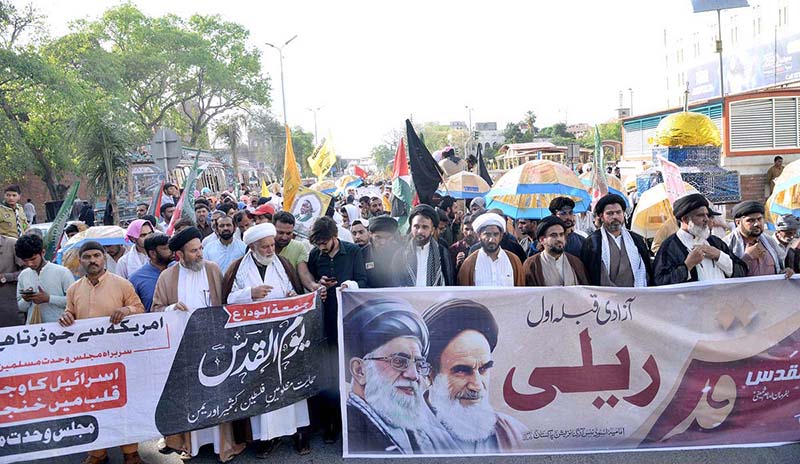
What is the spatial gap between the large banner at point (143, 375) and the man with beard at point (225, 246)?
6.60 feet

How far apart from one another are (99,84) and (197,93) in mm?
13897

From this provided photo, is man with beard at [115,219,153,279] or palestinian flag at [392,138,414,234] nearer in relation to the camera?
man with beard at [115,219,153,279]

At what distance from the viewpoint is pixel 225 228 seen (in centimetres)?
638

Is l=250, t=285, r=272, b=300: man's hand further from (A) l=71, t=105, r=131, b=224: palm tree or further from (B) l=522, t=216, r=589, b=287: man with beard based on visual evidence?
(A) l=71, t=105, r=131, b=224: palm tree

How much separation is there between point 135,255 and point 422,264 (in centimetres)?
285

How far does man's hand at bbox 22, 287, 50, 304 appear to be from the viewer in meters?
4.46

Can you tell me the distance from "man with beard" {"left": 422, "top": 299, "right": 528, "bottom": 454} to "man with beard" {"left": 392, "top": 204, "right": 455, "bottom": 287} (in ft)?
2.41

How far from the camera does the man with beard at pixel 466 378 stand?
4273 mm

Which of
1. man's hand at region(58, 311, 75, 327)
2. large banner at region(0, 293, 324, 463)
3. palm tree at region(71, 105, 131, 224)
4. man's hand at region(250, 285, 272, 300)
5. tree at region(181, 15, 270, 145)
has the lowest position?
large banner at region(0, 293, 324, 463)

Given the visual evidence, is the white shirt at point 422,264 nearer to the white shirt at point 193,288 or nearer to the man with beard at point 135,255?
the white shirt at point 193,288

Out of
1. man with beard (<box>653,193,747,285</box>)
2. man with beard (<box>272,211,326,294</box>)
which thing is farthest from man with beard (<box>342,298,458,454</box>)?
man with beard (<box>653,193,747,285</box>)

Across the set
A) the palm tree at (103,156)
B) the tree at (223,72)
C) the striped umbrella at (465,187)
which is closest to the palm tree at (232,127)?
the tree at (223,72)

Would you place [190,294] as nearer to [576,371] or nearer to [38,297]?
[38,297]

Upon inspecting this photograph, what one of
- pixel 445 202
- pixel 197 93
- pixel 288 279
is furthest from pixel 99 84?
pixel 288 279
